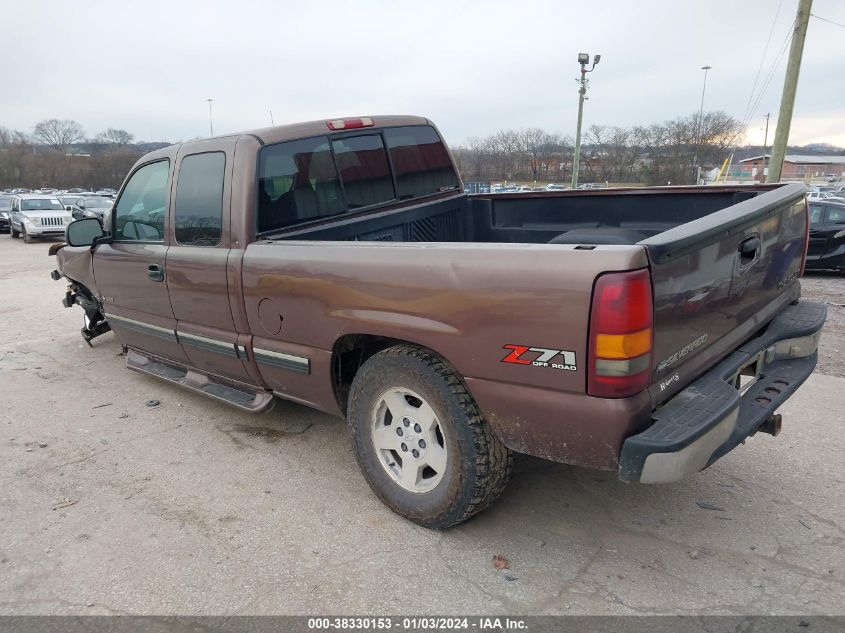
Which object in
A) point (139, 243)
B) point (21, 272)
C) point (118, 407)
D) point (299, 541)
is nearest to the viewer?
point (299, 541)

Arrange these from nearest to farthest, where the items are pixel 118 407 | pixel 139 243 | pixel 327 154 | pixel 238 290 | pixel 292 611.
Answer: pixel 292 611 → pixel 238 290 → pixel 327 154 → pixel 139 243 → pixel 118 407

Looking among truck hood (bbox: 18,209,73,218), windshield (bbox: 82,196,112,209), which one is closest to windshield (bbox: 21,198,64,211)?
truck hood (bbox: 18,209,73,218)

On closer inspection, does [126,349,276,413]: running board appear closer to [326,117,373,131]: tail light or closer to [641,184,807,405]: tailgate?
[326,117,373,131]: tail light

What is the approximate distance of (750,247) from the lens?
8.71 feet

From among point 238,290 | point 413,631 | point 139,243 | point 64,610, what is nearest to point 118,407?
point 139,243

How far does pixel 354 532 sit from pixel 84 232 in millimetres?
3524

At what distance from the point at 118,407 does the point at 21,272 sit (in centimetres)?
1052

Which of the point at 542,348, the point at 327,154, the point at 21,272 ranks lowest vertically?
the point at 21,272

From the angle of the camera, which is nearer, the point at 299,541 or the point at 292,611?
the point at 292,611

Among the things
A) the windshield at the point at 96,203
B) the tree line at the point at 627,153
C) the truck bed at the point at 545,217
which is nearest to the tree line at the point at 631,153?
the tree line at the point at 627,153

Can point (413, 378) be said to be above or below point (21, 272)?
above

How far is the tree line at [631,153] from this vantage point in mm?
40000

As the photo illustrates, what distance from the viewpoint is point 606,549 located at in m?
2.74

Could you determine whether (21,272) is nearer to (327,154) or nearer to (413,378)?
(327,154)
